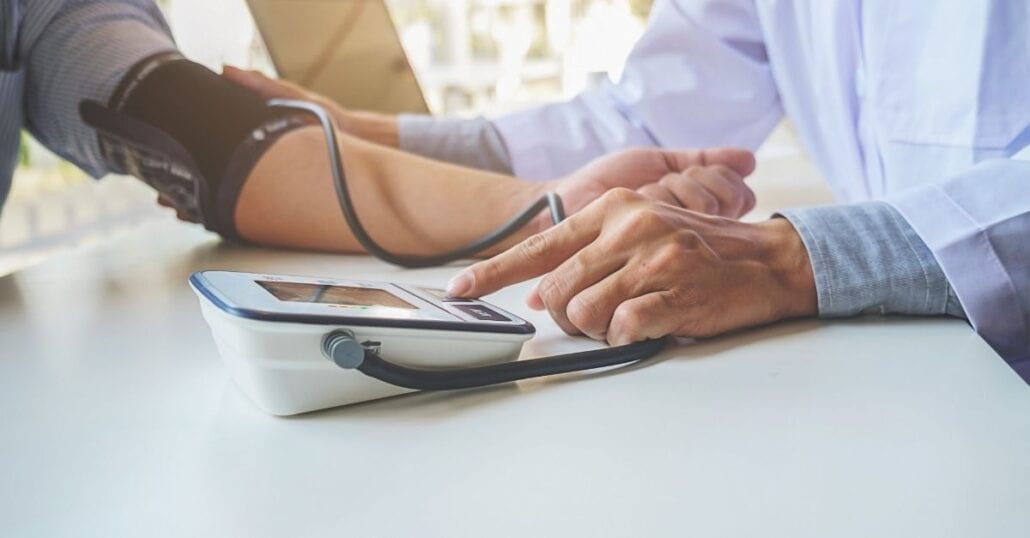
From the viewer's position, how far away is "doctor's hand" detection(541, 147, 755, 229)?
2.25 feet

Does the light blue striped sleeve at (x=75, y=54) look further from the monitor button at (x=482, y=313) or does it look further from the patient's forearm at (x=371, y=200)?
the monitor button at (x=482, y=313)

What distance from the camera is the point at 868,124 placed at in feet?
2.52

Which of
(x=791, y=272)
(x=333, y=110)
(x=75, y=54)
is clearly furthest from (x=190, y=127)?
(x=791, y=272)

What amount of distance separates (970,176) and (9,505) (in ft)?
1.58

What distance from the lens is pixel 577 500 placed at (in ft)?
0.90

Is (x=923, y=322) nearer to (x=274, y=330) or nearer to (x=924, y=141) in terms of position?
(x=924, y=141)

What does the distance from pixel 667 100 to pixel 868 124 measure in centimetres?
25

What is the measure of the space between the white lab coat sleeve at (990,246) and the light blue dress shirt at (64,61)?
605 millimetres

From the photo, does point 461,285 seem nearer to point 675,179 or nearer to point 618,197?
point 618,197

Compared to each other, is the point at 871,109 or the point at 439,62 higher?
the point at 871,109

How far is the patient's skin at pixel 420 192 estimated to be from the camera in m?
0.69

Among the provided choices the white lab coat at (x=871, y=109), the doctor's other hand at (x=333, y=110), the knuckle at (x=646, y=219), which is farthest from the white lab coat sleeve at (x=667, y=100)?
the knuckle at (x=646, y=219)

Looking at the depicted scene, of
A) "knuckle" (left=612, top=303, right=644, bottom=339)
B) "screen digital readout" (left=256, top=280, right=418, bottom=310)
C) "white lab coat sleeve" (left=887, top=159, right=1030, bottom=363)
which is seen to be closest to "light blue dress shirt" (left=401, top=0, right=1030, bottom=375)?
"white lab coat sleeve" (left=887, top=159, right=1030, bottom=363)

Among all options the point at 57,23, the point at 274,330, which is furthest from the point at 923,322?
the point at 57,23
